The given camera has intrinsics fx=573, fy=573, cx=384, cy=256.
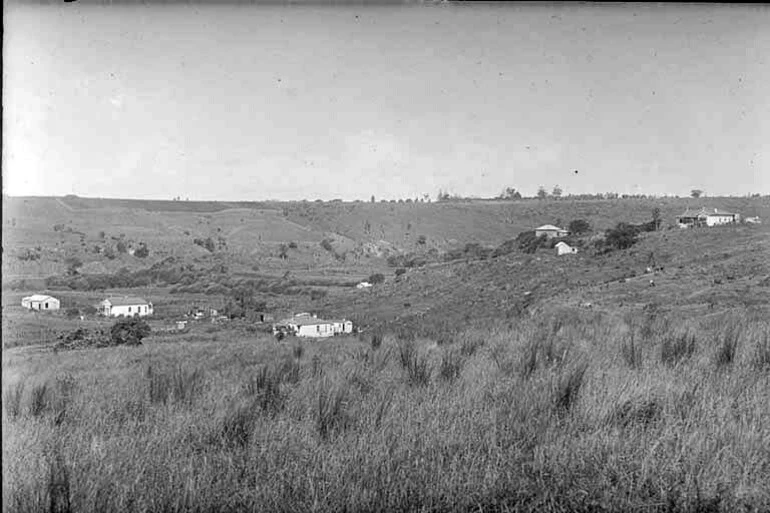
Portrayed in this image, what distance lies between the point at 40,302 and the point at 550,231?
1233 inches

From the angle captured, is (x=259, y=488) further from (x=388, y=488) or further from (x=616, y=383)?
(x=616, y=383)

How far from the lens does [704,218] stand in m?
36.2

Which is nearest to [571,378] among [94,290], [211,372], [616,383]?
[616,383]

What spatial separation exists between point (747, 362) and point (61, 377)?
632 cm

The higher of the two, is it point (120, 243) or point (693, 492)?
point (120, 243)

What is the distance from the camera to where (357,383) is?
4629mm

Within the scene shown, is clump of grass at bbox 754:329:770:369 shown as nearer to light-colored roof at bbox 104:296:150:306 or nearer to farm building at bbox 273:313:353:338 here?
farm building at bbox 273:313:353:338

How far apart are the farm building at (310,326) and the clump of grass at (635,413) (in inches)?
301

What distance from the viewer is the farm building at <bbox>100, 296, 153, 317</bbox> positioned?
11.2 m

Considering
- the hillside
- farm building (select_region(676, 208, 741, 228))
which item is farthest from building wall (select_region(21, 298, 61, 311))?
farm building (select_region(676, 208, 741, 228))

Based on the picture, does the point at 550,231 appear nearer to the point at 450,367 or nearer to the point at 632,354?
the point at 632,354

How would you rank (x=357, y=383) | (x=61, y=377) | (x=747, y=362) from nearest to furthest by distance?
(x=357, y=383)
(x=747, y=362)
(x=61, y=377)

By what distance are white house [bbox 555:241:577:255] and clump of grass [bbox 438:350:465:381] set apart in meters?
28.8

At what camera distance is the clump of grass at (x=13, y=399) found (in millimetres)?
3869
